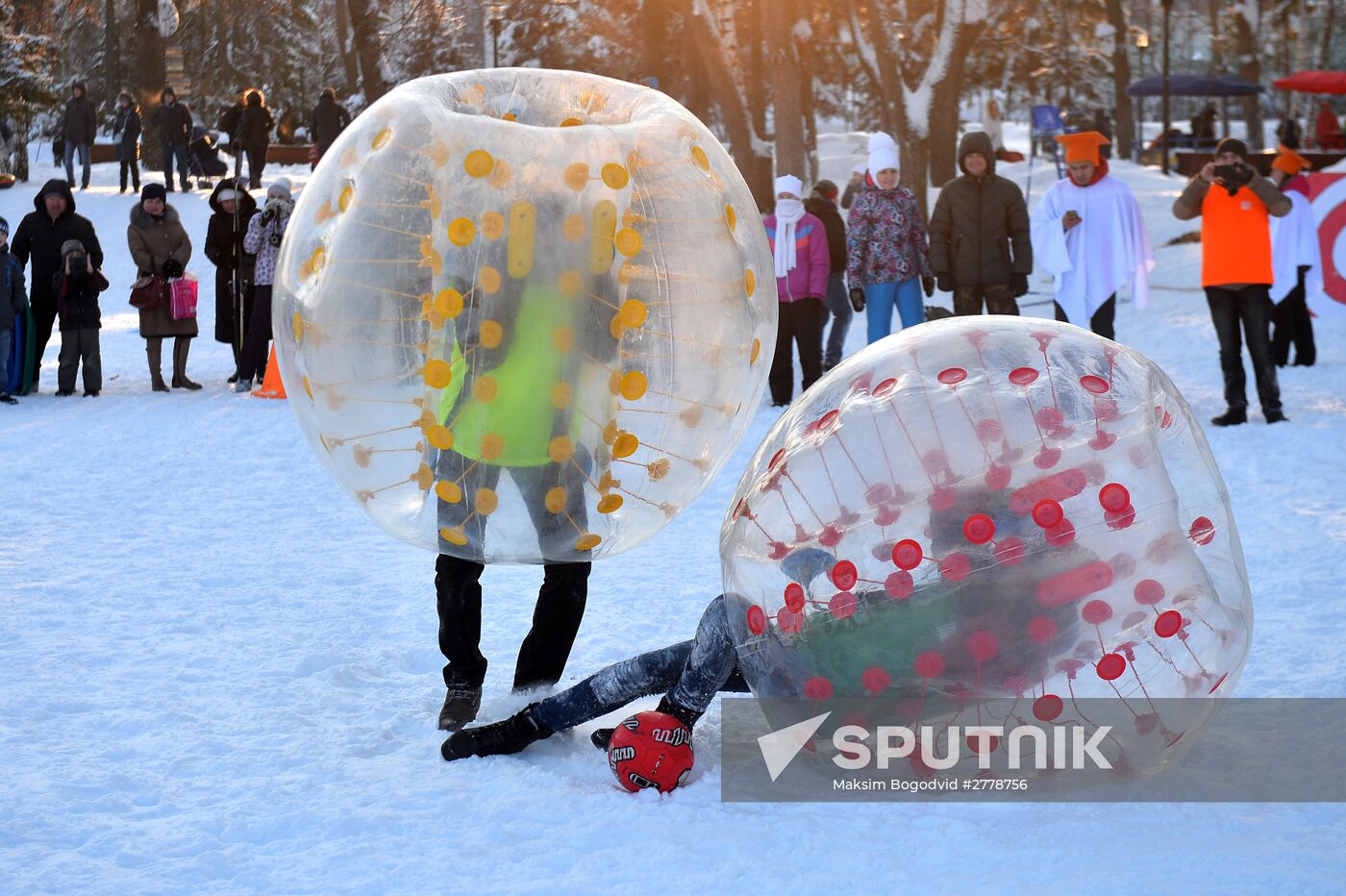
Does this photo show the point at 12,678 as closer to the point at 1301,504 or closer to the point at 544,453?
the point at 544,453

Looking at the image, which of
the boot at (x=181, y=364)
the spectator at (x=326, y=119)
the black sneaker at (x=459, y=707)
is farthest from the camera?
the spectator at (x=326, y=119)

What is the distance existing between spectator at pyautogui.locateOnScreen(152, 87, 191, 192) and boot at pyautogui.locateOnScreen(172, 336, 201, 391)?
12559 mm

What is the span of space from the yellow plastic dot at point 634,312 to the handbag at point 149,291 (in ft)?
31.4

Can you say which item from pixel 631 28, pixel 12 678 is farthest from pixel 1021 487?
pixel 631 28

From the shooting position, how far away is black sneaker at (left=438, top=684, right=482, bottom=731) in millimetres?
4605

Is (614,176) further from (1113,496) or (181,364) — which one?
(181,364)

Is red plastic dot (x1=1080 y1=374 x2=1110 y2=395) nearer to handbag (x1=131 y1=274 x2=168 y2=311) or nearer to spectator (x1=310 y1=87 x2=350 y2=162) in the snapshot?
handbag (x1=131 y1=274 x2=168 y2=311)

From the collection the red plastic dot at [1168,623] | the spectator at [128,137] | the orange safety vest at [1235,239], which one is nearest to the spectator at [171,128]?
the spectator at [128,137]

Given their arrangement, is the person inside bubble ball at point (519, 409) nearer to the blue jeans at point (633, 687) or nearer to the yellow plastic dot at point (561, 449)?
the yellow plastic dot at point (561, 449)

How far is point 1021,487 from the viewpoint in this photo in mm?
3688

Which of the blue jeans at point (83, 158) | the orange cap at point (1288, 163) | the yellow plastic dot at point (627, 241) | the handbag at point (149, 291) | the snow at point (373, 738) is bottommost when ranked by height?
the snow at point (373, 738)

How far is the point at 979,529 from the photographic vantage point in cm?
367

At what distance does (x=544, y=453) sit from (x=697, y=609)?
93.0 inches

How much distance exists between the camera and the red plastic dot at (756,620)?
156 inches
